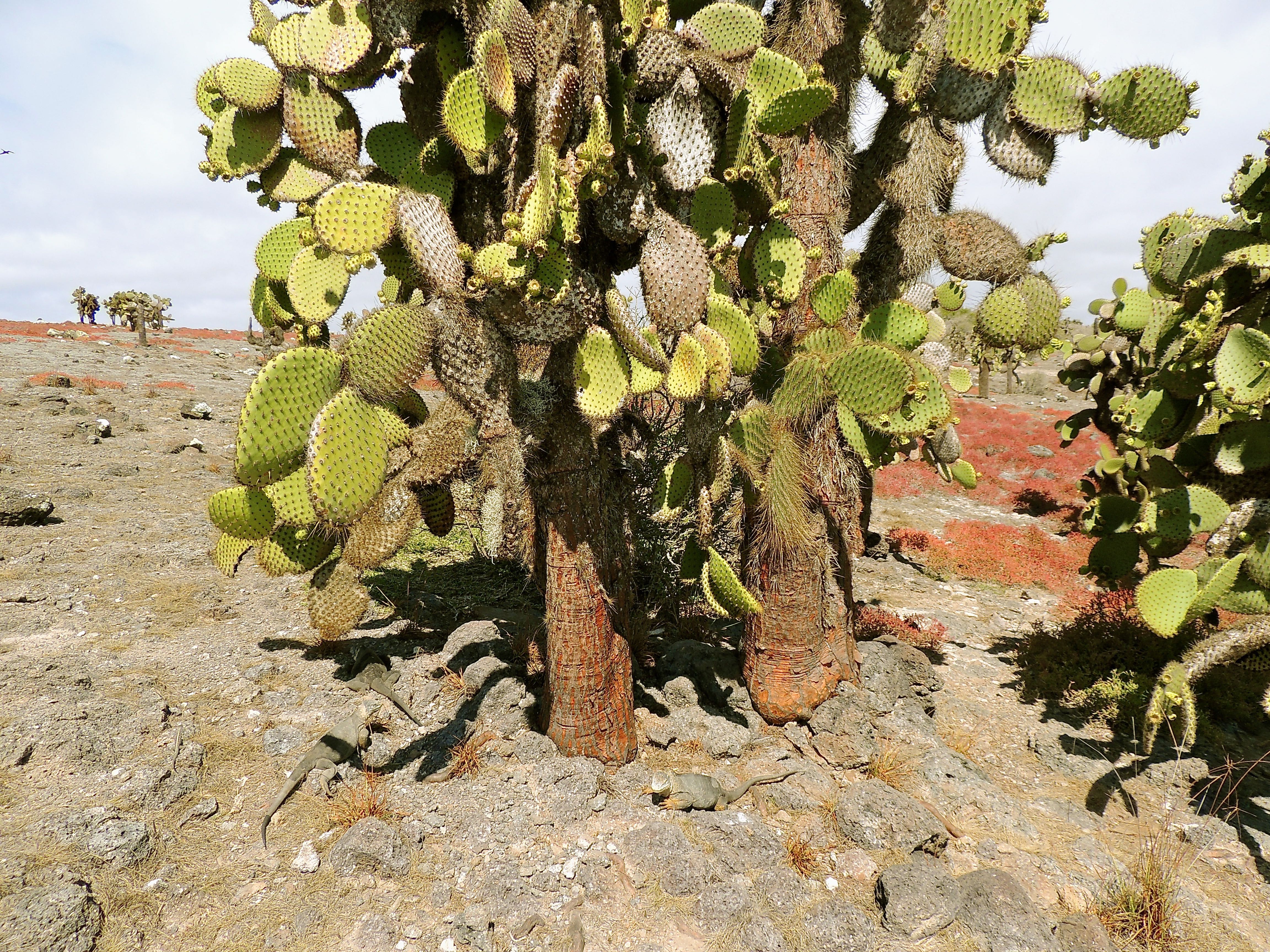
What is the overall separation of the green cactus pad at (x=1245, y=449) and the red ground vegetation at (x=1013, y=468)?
6.95 meters

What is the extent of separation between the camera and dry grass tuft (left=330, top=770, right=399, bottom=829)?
133 inches

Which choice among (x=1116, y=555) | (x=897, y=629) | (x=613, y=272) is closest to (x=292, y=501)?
(x=613, y=272)

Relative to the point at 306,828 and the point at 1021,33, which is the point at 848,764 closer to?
the point at 306,828

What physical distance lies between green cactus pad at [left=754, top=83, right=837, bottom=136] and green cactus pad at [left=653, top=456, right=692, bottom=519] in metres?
1.76

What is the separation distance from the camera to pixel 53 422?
12.6 meters

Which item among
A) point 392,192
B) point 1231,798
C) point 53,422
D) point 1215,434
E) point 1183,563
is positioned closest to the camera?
point 392,192

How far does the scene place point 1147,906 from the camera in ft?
10.2

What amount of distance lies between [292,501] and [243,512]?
1.55ft

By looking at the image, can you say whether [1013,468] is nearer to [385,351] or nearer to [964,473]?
[964,473]

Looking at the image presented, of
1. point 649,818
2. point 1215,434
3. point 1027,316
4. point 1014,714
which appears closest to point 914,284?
point 1027,316

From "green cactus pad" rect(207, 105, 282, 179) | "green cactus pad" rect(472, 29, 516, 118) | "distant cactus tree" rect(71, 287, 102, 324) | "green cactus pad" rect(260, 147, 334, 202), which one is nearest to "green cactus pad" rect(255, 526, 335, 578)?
"green cactus pad" rect(260, 147, 334, 202)

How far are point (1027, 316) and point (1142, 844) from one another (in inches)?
125

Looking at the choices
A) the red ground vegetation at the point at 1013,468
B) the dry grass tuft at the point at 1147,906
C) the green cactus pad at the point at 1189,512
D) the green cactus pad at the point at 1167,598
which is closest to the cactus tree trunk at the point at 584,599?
the dry grass tuft at the point at 1147,906

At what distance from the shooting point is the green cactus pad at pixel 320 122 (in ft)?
11.3
